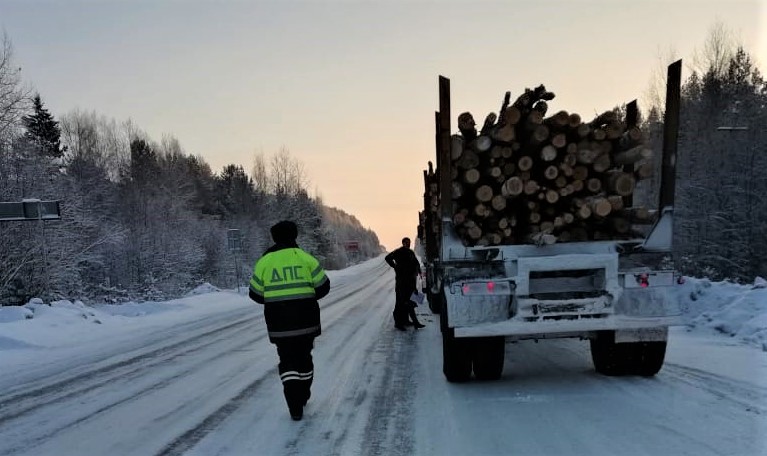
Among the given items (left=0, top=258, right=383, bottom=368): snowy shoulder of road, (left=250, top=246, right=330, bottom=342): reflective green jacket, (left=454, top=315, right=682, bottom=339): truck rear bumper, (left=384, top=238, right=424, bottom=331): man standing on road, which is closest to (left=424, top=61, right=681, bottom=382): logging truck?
(left=454, top=315, right=682, bottom=339): truck rear bumper

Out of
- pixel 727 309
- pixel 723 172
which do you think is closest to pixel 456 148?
→ pixel 727 309

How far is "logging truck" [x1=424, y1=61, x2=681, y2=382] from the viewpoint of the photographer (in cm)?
537

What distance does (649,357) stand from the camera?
576cm

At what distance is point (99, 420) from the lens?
493 centimetres

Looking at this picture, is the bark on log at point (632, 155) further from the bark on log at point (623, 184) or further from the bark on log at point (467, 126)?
the bark on log at point (467, 126)

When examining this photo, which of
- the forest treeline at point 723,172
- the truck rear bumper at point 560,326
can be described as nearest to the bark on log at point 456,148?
the truck rear bumper at point 560,326

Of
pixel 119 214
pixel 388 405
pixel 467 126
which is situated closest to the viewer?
pixel 388 405

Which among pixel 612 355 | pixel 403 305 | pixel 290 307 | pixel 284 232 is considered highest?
pixel 284 232

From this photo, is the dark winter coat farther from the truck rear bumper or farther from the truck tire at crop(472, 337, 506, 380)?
the truck rear bumper

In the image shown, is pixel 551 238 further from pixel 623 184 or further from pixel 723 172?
pixel 723 172

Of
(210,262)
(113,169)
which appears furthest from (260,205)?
(210,262)

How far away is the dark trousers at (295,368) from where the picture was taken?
4.74m

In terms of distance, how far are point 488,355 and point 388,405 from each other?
52.5 inches

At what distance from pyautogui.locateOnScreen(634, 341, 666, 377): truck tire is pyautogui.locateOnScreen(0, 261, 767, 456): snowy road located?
0.49ft
